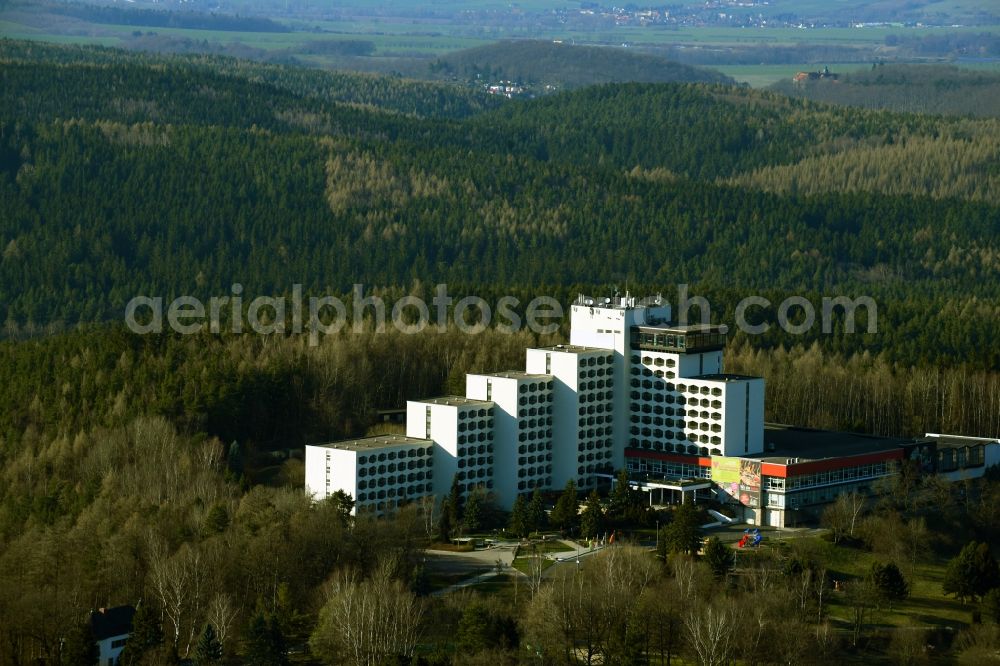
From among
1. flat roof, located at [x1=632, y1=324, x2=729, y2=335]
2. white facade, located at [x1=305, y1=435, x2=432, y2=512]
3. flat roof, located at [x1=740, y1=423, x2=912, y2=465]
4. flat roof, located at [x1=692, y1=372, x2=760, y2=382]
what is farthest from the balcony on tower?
white facade, located at [x1=305, y1=435, x2=432, y2=512]

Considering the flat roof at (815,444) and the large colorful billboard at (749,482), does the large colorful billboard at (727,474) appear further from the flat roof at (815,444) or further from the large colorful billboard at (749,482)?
the flat roof at (815,444)

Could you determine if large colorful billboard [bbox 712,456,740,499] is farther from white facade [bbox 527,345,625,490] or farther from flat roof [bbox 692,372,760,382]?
white facade [bbox 527,345,625,490]

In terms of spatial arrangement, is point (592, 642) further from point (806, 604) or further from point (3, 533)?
point (3, 533)

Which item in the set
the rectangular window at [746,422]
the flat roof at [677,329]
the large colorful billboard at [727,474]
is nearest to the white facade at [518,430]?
the flat roof at [677,329]

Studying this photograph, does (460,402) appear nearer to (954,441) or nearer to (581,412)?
(581,412)

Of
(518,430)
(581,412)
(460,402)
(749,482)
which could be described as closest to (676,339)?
(581,412)

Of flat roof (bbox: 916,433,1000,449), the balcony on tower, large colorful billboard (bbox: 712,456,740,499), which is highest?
the balcony on tower
